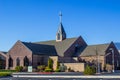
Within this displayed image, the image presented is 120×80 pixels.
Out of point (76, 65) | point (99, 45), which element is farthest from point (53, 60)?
point (99, 45)

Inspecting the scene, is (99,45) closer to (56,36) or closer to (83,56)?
(83,56)

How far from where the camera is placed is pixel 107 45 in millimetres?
73375

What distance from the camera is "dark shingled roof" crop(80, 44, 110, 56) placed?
7236 centimetres

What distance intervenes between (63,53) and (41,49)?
569 cm

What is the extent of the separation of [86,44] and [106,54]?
12.1m

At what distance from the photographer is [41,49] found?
7581 centimetres

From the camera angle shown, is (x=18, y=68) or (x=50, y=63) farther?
(x=50, y=63)

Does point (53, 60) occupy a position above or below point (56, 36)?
below

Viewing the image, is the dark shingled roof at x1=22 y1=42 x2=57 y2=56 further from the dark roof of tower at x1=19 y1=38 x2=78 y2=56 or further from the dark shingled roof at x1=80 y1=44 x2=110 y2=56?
the dark shingled roof at x1=80 y1=44 x2=110 y2=56

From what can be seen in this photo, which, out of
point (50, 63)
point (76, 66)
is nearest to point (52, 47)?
point (50, 63)

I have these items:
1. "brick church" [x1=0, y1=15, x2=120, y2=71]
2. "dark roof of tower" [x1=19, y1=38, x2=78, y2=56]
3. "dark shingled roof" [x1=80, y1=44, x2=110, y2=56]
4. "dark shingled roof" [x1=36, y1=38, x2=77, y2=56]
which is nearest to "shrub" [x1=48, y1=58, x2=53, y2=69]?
"brick church" [x1=0, y1=15, x2=120, y2=71]

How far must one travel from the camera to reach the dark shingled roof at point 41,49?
Answer: 73938 mm

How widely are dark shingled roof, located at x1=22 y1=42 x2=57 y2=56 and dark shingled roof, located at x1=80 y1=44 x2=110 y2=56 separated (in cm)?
803

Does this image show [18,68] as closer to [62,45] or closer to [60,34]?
[62,45]
